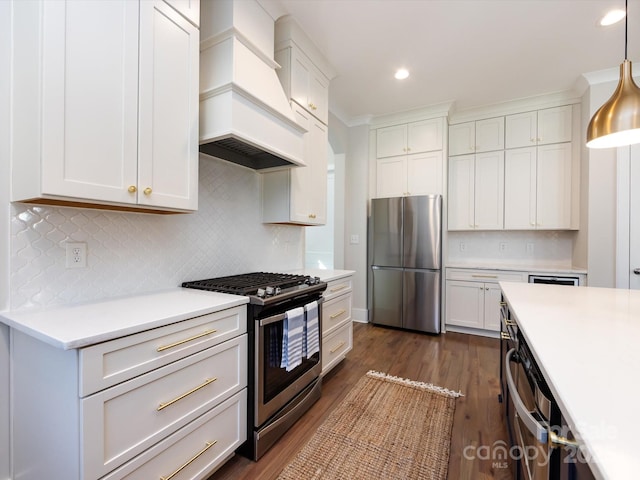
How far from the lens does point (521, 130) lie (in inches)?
142

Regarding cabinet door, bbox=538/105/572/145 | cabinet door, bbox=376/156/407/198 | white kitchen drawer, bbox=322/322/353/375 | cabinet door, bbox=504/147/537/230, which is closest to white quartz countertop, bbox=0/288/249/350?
white kitchen drawer, bbox=322/322/353/375

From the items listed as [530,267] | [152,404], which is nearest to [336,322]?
[152,404]

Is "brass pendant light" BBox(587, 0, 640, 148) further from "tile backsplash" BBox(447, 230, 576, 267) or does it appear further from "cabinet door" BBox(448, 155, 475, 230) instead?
"tile backsplash" BBox(447, 230, 576, 267)

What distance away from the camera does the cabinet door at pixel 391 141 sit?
397cm

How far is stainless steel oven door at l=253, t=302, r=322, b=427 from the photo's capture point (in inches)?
62.0

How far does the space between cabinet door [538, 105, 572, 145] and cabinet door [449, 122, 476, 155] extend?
71 centimetres

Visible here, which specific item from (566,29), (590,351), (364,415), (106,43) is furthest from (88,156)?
(566,29)

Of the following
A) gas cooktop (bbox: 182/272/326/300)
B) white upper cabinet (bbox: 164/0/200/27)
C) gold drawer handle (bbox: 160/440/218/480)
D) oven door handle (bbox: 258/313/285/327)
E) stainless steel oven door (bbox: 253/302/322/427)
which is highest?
white upper cabinet (bbox: 164/0/200/27)

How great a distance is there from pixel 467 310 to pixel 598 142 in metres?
2.54

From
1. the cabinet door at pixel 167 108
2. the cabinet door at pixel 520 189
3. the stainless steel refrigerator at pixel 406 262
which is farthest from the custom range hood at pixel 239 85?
the cabinet door at pixel 520 189

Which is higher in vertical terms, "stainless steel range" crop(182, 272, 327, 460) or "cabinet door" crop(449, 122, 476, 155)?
"cabinet door" crop(449, 122, 476, 155)

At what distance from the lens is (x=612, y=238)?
2916mm

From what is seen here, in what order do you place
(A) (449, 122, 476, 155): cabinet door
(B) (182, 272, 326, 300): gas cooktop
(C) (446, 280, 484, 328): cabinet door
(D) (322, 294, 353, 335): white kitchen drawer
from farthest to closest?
(A) (449, 122, 476, 155): cabinet door, (C) (446, 280, 484, 328): cabinet door, (D) (322, 294, 353, 335): white kitchen drawer, (B) (182, 272, 326, 300): gas cooktop

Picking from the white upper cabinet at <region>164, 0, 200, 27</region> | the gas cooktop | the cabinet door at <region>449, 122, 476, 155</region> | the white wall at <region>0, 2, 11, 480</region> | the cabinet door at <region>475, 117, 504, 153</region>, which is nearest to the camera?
the white wall at <region>0, 2, 11, 480</region>
